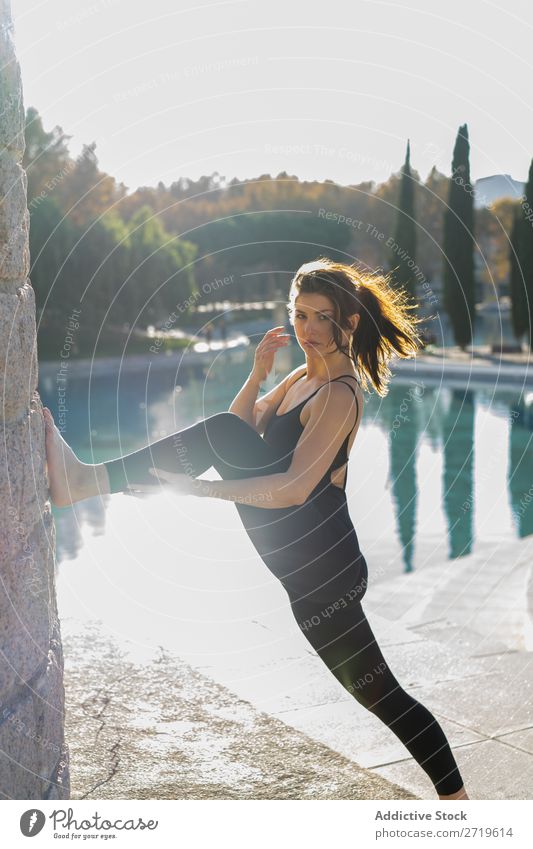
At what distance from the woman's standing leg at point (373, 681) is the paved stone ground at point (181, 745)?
0.92ft

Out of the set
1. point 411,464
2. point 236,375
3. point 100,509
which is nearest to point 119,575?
point 100,509

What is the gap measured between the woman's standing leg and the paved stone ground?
28 centimetres

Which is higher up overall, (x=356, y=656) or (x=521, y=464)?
(x=356, y=656)

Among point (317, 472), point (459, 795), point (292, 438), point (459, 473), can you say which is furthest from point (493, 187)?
point (459, 473)

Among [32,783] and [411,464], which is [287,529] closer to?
[32,783]

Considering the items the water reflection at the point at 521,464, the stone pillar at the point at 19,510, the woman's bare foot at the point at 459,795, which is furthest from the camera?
the water reflection at the point at 521,464

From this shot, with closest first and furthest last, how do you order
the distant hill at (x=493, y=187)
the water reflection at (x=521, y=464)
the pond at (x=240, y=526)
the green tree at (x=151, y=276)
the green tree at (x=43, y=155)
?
the distant hill at (x=493, y=187) → the pond at (x=240, y=526) → the water reflection at (x=521, y=464) → the green tree at (x=151, y=276) → the green tree at (x=43, y=155)

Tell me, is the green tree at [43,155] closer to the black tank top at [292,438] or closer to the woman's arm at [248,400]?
the woman's arm at [248,400]

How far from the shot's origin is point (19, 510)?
2.23 m

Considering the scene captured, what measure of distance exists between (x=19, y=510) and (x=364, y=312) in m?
1.09

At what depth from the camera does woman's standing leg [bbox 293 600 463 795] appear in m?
2.63

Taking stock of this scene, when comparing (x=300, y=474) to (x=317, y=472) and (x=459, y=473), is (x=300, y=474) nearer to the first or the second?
(x=317, y=472)

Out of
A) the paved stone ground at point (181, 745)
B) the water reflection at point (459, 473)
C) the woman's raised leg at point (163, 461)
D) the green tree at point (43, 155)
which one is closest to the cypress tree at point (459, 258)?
the water reflection at point (459, 473)

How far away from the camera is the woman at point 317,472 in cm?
248
